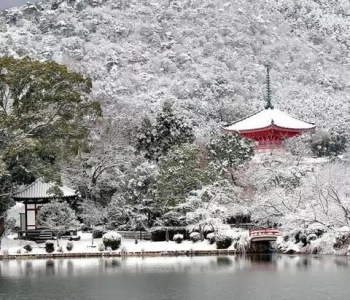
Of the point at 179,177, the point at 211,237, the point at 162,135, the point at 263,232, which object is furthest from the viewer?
the point at 162,135

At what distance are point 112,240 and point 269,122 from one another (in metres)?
16.9

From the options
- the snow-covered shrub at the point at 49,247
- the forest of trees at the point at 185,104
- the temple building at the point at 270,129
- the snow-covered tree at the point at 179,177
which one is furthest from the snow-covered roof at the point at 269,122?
the snow-covered shrub at the point at 49,247

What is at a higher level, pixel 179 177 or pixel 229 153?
pixel 229 153

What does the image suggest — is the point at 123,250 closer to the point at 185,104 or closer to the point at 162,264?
the point at 162,264

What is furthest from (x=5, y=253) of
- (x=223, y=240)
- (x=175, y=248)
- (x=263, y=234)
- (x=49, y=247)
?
(x=263, y=234)

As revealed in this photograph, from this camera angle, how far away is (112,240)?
96.9 feet

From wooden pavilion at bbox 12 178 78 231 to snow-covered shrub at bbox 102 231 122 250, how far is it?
4.26m

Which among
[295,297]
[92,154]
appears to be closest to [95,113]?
[92,154]

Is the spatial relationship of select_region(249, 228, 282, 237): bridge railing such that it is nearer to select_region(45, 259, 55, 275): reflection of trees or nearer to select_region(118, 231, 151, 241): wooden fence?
select_region(118, 231, 151, 241): wooden fence

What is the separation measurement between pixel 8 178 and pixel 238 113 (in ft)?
92.8

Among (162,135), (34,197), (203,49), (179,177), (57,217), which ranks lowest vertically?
(57,217)

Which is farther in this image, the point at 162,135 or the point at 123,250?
the point at 162,135

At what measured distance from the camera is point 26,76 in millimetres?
32031

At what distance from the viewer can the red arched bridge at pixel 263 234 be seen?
28.5 m
